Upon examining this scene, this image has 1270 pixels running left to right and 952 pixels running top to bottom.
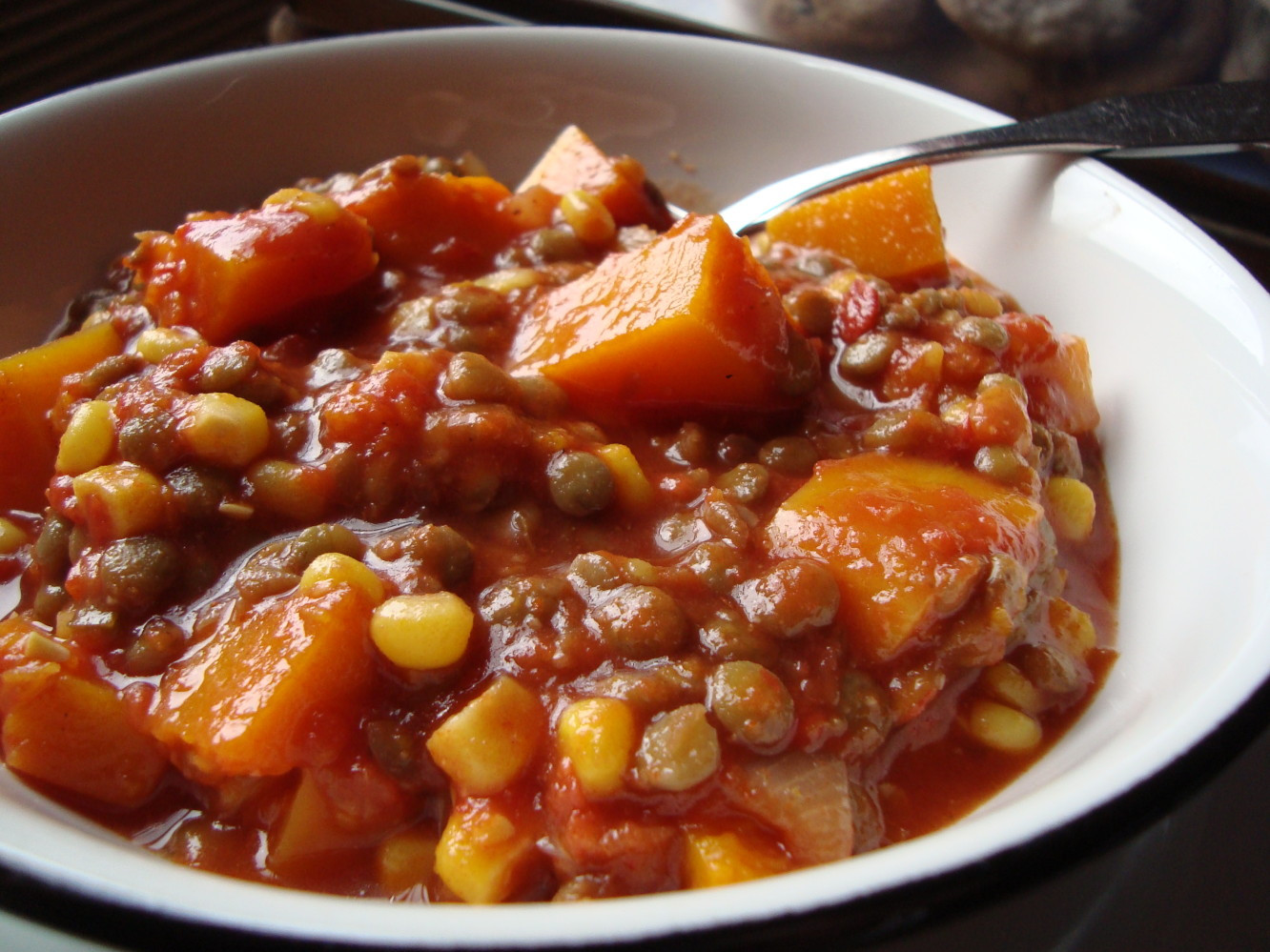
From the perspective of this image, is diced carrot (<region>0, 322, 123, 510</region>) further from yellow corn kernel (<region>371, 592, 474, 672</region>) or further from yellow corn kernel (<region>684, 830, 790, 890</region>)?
yellow corn kernel (<region>684, 830, 790, 890</region>)

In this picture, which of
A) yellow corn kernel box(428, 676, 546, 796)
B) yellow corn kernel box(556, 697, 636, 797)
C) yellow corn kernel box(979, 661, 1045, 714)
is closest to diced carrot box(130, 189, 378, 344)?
yellow corn kernel box(428, 676, 546, 796)

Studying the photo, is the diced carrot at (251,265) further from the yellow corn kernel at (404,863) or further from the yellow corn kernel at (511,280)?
the yellow corn kernel at (404,863)

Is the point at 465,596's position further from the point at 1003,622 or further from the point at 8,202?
the point at 8,202

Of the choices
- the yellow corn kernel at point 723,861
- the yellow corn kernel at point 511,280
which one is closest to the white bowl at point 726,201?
the yellow corn kernel at point 723,861

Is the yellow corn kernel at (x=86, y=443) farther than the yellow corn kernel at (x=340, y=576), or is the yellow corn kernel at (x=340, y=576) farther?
the yellow corn kernel at (x=86, y=443)

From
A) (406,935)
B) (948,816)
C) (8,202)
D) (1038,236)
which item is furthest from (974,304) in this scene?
(8,202)

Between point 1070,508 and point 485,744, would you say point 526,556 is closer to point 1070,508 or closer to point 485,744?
point 485,744
